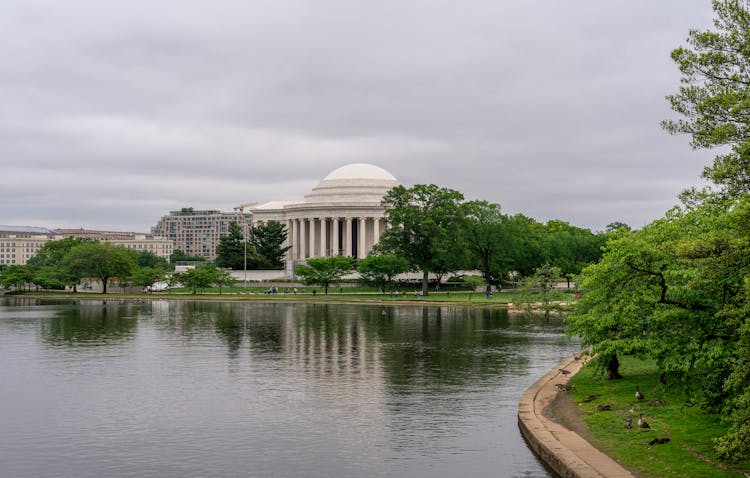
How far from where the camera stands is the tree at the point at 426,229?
88625mm

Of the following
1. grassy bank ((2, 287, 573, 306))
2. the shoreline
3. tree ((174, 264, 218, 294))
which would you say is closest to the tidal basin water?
the shoreline

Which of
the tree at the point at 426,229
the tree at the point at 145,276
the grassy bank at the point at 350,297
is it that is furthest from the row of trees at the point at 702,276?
the tree at the point at 145,276

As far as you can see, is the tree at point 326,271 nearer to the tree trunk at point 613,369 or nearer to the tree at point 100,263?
the tree at point 100,263

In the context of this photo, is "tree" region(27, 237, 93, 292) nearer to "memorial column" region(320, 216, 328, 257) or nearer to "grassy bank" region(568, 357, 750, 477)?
"memorial column" region(320, 216, 328, 257)

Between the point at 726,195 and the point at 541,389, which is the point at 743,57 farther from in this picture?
the point at 541,389

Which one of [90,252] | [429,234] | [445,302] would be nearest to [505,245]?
[429,234]

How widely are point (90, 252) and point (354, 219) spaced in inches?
1676

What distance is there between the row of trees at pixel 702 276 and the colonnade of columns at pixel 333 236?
333 feet

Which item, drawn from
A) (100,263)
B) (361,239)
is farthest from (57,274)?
(361,239)

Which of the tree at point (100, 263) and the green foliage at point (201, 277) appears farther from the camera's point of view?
the tree at point (100, 263)

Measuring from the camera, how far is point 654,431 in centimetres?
1903

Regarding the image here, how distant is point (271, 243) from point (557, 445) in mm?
113380

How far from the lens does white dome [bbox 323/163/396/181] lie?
13612cm

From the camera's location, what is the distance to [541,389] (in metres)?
26.1
